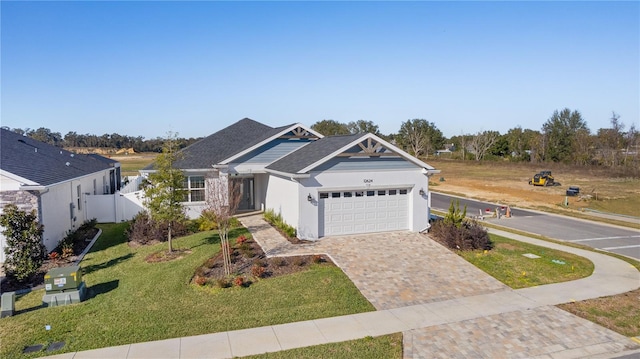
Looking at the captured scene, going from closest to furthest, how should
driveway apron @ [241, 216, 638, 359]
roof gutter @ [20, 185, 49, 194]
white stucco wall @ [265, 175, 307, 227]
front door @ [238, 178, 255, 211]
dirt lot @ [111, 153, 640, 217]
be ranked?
driveway apron @ [241, 216, 638, 359] → roof gutter @ [20, 185, 49, 194] → white stucco wall @ [265, 175, 307, 227] → front door @ [238, 178, 255, 211] → dirt lot @ [111, 153, 640, 217]

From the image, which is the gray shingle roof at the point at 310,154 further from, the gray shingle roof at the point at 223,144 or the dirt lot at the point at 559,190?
the dirt lot at the point at 559,190

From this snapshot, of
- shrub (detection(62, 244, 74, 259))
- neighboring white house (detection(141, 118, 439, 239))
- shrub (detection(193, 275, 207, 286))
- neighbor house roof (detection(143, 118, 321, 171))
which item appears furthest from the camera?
neighbor house roof (detection(143, 118, 321, 171))

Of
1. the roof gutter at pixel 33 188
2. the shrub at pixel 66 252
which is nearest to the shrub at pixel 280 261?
the shrub at pixel 66 252

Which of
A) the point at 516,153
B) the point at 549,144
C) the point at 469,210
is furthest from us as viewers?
the point at 516,153

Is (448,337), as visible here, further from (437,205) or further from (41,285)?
(437,205)

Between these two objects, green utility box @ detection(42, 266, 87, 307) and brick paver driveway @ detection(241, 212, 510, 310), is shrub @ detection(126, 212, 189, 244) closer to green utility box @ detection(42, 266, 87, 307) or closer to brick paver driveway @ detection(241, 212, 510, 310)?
brick paver driveway @ detection(241, 212, 510, 310)

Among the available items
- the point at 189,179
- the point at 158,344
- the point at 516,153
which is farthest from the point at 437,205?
Result: the point at 516,153

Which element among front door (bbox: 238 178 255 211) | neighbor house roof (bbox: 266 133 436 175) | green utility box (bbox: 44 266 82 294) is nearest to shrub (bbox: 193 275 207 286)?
green utility box (bbox: 44 266 82 294)
